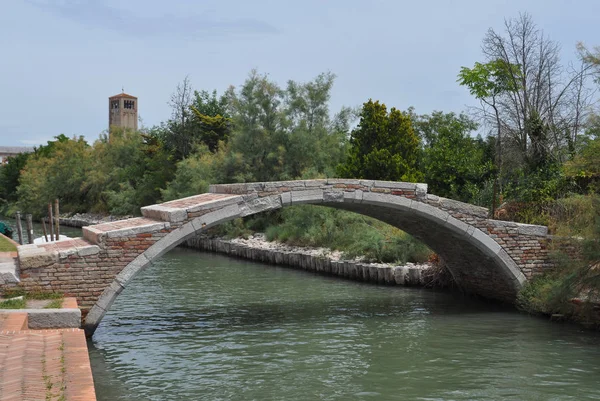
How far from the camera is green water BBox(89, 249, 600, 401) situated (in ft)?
29.3

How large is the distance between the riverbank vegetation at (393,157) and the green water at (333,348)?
5.35 ft

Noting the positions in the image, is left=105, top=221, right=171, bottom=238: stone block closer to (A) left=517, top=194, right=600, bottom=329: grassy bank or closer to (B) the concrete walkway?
(B) the concrete walkway

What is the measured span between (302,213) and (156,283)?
6.32 meters

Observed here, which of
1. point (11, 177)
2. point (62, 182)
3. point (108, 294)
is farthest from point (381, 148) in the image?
point (11, 177)

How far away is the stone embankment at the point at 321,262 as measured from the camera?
55.5 ft

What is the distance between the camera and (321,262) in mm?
19266

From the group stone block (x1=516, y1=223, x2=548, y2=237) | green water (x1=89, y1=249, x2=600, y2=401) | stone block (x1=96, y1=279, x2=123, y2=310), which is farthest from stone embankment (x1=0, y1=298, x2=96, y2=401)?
stone block (x1=516, y1=223, x2=548, y2=237)

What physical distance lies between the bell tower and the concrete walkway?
75364 millimetres

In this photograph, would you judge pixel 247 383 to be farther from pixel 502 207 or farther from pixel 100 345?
pixel 502 207

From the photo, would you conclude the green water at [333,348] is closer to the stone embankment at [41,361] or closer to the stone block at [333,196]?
the stone embankment at [41,361]

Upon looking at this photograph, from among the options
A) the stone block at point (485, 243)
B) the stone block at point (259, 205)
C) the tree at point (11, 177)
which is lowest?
the stone block at point (485, 243)

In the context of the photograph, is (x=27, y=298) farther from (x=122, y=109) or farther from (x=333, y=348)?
(x=122, y=109)

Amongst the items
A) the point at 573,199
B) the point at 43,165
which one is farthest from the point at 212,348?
the point at 43,165

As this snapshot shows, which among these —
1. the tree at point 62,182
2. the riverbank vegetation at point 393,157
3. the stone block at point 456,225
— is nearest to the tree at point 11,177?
the tree at point 62,182
